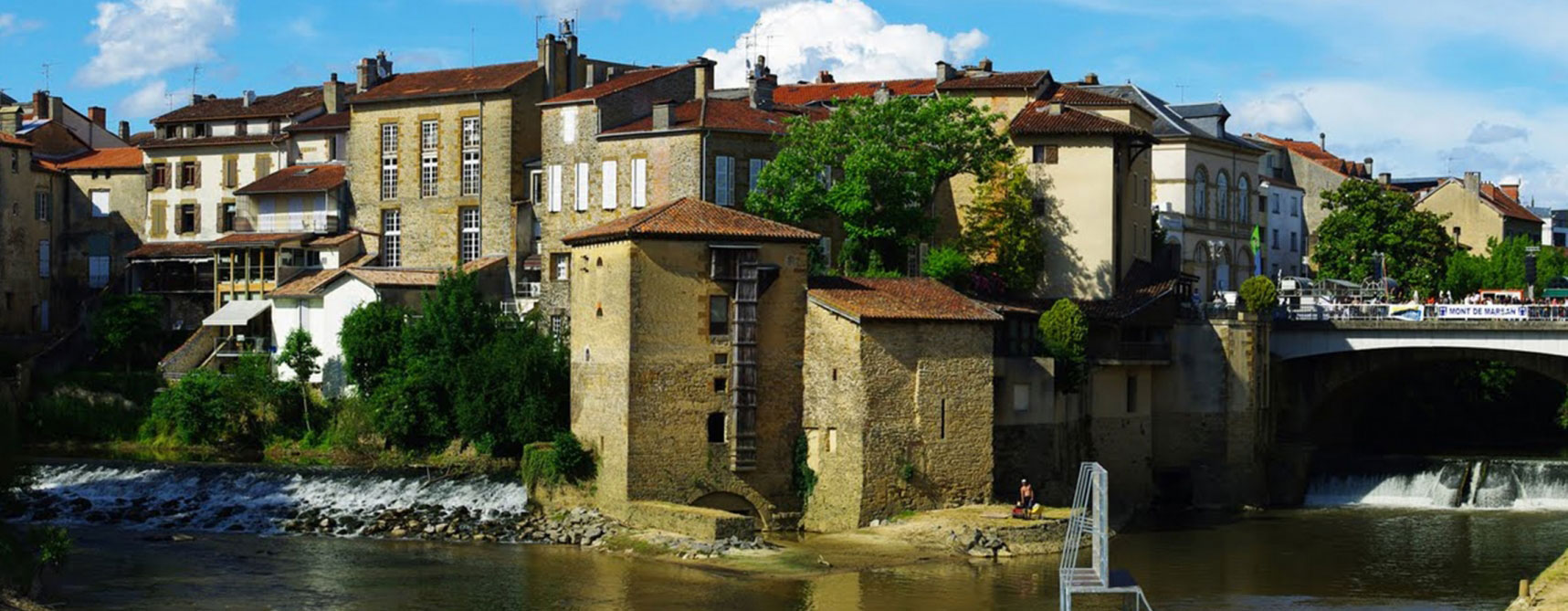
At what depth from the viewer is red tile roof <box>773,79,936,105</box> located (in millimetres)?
77438

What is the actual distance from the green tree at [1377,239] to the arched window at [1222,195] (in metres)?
10.3

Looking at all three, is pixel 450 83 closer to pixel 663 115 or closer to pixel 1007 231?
pixel 663 115

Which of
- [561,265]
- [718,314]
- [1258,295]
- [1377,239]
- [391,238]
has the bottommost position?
[718,314]

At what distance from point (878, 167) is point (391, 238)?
76.0 feet

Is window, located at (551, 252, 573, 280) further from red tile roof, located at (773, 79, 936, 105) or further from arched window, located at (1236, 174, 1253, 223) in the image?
arched window, located at (1236, 174, 1253, 223)

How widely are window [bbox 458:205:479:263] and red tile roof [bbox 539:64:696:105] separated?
522 cm

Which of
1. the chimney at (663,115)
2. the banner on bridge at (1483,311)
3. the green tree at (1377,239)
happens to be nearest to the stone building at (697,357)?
the chimney at (663,115)

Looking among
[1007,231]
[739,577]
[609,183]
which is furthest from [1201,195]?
[739,577]

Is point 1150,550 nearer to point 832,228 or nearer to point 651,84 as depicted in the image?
point 832,228

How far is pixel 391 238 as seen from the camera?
75.2 metres

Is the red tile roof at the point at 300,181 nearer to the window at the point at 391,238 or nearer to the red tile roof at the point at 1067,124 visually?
the window at the point at 391,238

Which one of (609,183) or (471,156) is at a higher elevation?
(471,156)

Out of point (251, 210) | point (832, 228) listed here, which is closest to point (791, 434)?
point (832, 228)

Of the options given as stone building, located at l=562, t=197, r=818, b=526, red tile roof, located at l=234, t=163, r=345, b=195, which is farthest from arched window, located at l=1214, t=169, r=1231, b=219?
red tile roof, located at l=234, t=163, r=345, b=195
